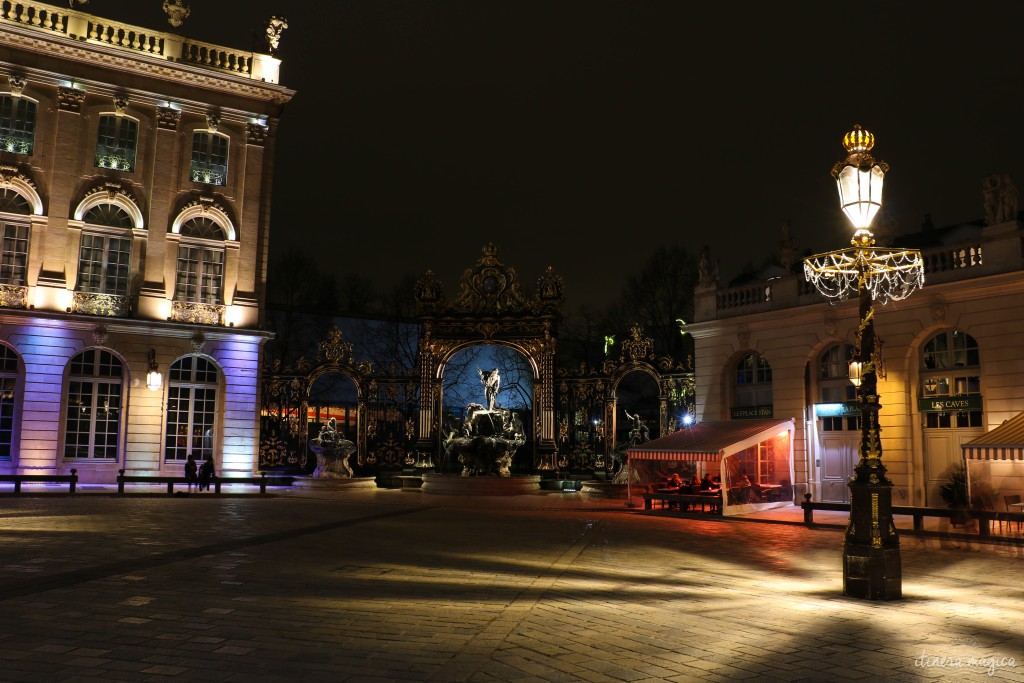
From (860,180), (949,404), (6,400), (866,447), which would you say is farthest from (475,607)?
(6,400)

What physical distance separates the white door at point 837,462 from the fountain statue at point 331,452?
14.8 meters

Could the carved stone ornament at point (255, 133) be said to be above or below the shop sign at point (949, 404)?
above

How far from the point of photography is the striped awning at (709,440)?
21.8 meters

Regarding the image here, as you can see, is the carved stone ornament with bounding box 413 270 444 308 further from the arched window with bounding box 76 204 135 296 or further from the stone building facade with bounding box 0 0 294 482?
the arched window with bounding box 76 204 135 296

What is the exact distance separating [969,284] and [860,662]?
53.4ft

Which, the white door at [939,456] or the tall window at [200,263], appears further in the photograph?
the tall window at [200,263]

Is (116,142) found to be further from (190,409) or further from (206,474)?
(206,474)

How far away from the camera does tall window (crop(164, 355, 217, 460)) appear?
29406mm

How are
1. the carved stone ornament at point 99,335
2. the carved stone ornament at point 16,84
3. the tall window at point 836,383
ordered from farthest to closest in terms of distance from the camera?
the carved stone ornament at point 99,335, the carved stone ornament at point 16,84, the tall window at point 836,383

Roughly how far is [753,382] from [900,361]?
4.56 metres

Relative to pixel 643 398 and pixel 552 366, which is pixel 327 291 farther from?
pixel 552 366

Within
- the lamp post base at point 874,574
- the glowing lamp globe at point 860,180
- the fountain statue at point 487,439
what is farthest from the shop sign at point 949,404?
the fountain statue at point 487,439

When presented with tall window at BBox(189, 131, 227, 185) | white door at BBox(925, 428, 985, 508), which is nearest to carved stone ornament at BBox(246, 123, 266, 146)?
tall window at BBox(189, 131, 227, 185)

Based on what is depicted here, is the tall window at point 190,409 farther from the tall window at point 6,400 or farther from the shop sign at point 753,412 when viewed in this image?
the shop sign at point 753,412
